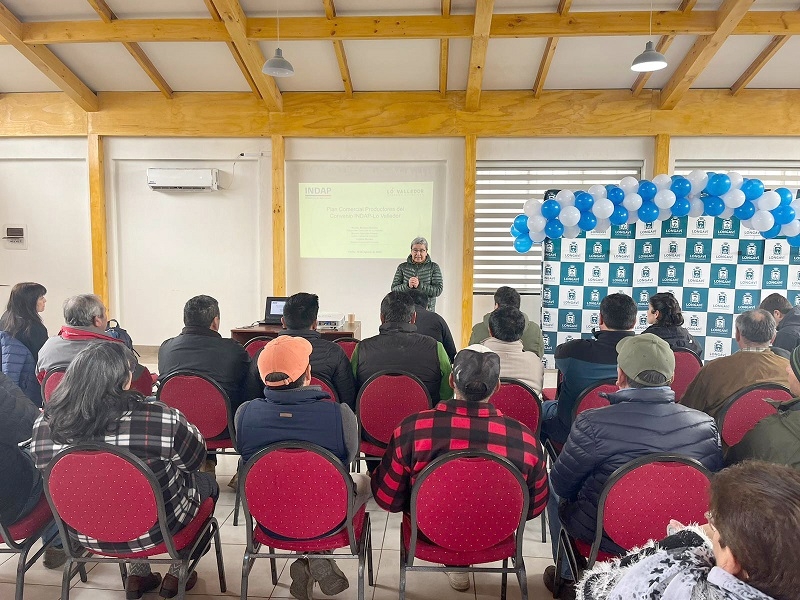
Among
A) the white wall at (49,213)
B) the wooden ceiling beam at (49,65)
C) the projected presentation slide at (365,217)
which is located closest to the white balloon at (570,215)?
the projected presentation slide at (365,217)

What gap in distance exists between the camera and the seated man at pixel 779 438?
5.01ft

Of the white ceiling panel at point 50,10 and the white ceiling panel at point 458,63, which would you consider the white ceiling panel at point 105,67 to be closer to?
the white ceiling panel at point 50,10

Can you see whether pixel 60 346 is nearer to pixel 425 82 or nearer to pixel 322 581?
pixel 322 581

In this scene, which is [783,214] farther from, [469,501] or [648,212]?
[469,501]

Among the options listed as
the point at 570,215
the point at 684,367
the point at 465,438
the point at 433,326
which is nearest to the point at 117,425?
the point at 465,438

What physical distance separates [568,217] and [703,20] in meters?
2.16

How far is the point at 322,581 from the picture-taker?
2.06 meters

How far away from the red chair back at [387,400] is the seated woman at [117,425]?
0.93 m

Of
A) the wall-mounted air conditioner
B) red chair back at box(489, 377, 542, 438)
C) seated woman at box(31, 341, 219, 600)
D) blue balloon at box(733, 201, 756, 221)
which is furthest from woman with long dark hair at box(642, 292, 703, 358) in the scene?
the wall-mounted air conditioner

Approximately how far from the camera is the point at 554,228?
16.8 ft

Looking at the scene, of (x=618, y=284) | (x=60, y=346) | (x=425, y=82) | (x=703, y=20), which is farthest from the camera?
(x=425, y=82)

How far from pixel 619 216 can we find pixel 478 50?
2.14m

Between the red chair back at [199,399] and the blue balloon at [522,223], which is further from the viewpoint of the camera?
the blue balloon at [522,223]

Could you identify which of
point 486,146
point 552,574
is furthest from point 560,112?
point 552,574
